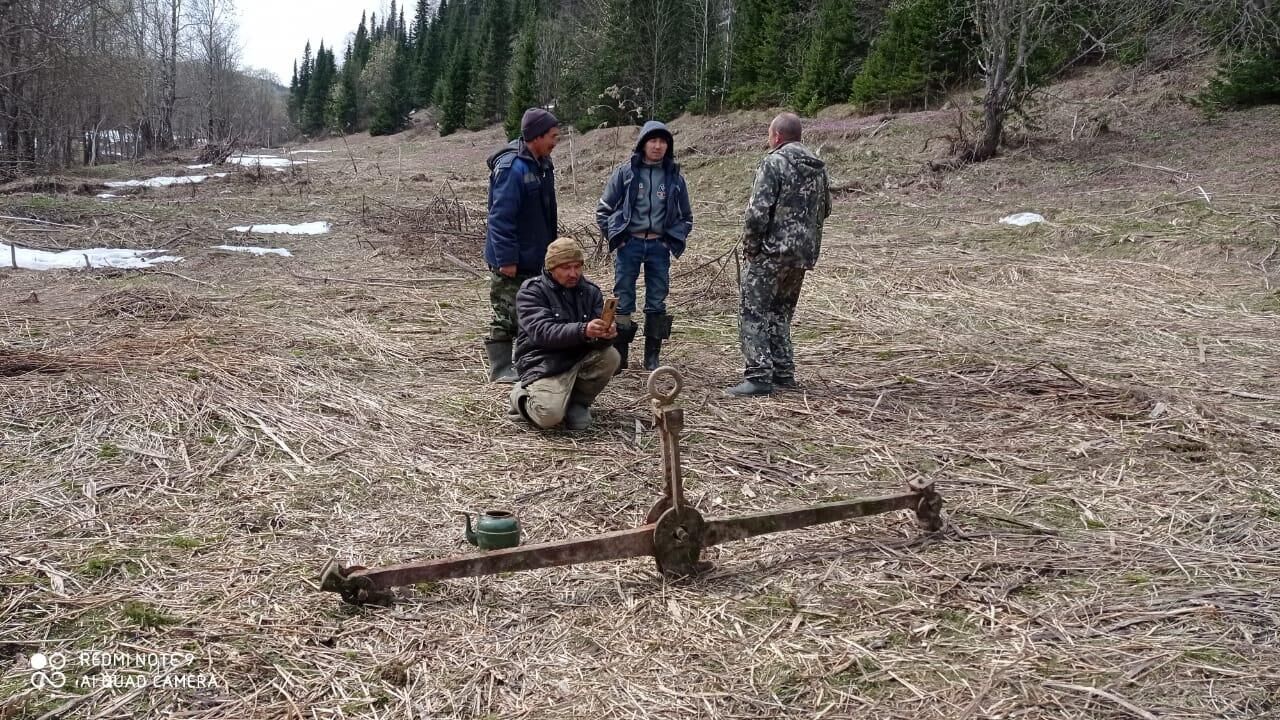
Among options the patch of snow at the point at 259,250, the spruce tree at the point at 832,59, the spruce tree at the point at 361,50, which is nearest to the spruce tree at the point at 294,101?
the spruce tree at the point at 361,50

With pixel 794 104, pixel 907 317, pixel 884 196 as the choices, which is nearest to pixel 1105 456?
pixel 907 317

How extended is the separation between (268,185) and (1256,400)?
21.1 meters

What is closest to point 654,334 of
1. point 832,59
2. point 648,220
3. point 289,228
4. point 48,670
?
point 648,220

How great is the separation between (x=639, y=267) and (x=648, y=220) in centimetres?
33

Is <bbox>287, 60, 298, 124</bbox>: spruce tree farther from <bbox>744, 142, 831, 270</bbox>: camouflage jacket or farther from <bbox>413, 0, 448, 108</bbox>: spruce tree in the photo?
<bbox>744, 142, 831, 270</bbox>: camouflage jacket

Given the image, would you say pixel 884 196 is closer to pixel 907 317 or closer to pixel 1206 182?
pixel 1206 182

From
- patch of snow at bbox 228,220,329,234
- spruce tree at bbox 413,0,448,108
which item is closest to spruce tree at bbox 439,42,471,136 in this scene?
spruce tree at bbox 413,0,448,108

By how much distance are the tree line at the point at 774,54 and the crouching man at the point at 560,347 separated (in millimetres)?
11558

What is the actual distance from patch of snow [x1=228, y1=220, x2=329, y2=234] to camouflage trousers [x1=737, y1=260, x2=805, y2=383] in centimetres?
947

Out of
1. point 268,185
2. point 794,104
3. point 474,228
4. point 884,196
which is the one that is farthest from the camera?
point 794,104

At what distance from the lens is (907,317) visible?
24.8 ft

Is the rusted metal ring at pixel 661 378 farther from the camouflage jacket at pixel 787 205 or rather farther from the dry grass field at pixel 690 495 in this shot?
the camouflage jacket at pixel 787 205

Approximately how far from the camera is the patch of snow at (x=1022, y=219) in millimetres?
11117

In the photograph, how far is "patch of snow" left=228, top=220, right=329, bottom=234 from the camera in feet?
41.8
